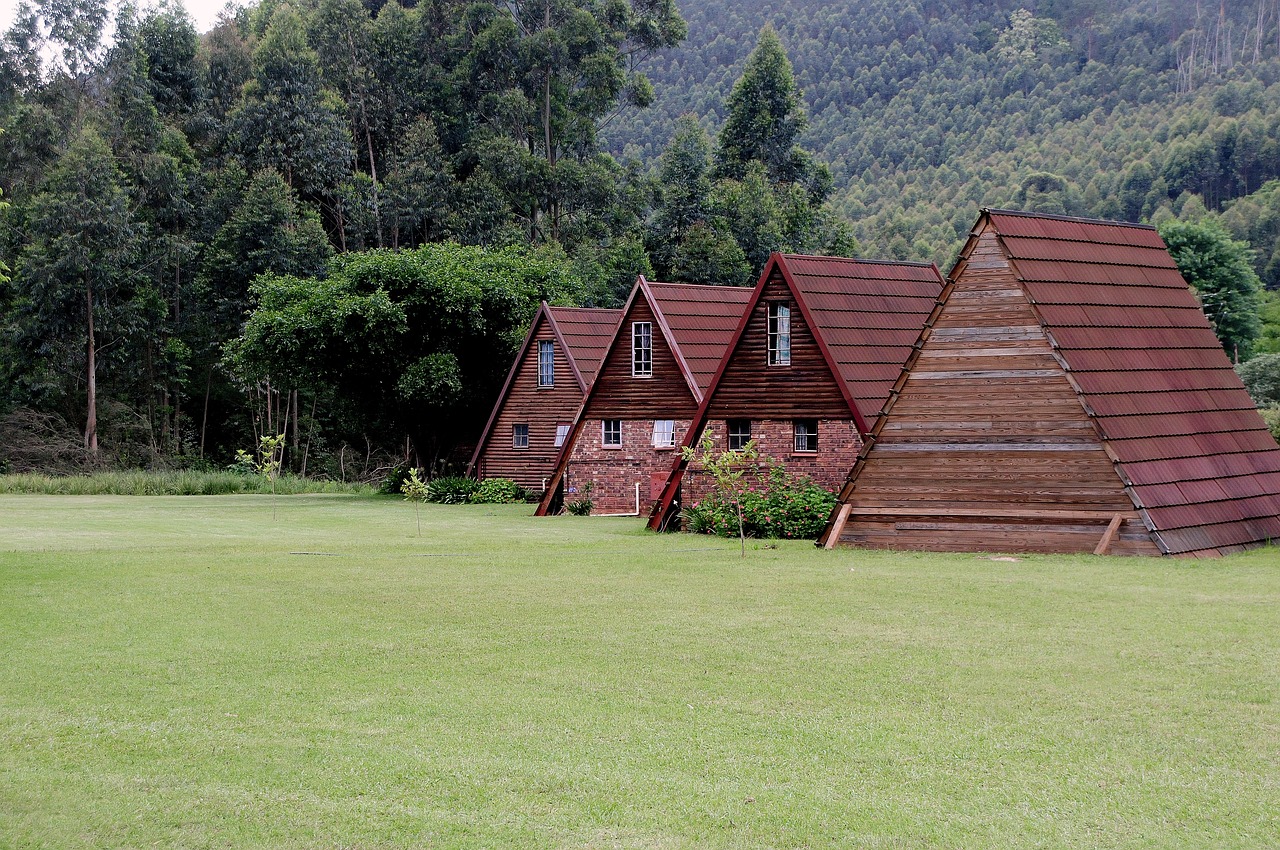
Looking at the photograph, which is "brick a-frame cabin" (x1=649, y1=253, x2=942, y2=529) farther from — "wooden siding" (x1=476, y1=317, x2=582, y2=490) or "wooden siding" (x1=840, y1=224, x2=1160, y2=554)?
"wooden siding" (x1=476, y1=317, x2=582, y2=490)

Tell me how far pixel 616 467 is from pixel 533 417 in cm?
1106

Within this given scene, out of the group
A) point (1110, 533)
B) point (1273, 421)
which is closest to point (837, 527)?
point (1110, 533)

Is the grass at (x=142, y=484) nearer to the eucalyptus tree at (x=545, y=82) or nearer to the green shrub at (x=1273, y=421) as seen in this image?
the eucalyptus tree at (x=545, y=82)

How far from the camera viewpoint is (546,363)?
5019 centimetres

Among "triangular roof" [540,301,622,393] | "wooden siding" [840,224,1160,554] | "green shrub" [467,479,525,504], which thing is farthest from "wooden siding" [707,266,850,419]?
"green shrub" [467,479,525,504]

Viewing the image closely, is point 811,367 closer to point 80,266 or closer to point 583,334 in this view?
point 583,334

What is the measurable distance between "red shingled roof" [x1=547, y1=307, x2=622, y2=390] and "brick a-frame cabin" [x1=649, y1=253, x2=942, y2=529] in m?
16.5

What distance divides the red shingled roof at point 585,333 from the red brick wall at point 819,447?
55.5 ft

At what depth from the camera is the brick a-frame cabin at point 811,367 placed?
30.8 meters

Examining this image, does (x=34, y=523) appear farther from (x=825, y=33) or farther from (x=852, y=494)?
(x=825, y=33)

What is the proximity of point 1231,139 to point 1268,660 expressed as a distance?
126682 millimetres

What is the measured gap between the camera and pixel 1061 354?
2428 cm

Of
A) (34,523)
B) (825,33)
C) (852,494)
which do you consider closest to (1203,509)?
(852,494)

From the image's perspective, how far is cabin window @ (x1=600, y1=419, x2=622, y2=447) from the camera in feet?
131
